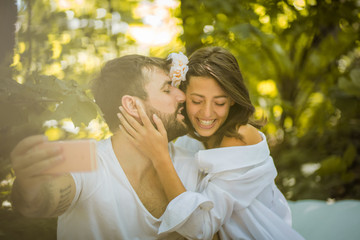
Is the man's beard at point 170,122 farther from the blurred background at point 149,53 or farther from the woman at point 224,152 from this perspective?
the blurred background at point 149,53

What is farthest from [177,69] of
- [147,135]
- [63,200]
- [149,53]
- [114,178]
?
[63,200]

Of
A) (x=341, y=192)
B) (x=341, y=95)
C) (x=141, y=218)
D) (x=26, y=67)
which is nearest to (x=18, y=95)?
(x=26, y=67)

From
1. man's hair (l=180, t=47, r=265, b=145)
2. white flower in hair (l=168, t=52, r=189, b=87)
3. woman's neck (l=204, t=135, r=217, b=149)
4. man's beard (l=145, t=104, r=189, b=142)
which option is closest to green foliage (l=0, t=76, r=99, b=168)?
man's beard (l=145, t=104, r=189, b=142)

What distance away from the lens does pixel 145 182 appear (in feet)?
5.40

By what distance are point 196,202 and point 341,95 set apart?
5.33ft

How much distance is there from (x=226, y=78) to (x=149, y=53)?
26.9 inches

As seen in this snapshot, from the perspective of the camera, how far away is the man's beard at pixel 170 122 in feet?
5.38

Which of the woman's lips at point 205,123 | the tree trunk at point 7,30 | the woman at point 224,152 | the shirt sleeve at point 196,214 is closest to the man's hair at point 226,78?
the woman at point 224,152

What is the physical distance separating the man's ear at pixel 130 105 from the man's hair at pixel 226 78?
1.07ft

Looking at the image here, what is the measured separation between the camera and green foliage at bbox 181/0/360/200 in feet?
7.64

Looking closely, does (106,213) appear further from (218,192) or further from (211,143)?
(211,143)

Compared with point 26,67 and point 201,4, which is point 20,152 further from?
point 201,4

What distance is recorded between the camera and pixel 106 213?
151cm

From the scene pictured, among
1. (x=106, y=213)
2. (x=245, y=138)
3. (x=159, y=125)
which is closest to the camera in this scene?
(x=106, y=213)
